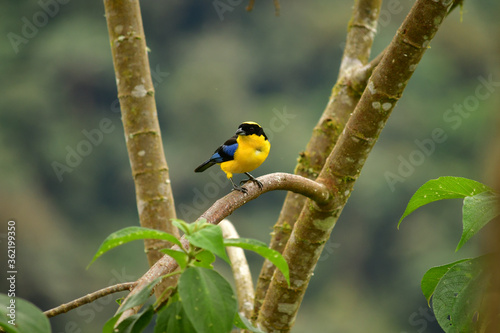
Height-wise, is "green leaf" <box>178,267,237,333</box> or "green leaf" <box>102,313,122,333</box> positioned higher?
"green leaf" <box>178,267,237,333</box>

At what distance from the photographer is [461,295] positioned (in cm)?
112

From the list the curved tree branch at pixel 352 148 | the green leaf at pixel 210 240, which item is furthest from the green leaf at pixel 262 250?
the curved tree branch at pixel 352 148

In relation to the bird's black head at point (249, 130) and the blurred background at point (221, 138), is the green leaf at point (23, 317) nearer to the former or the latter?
the bird's black head at point (249, 130)

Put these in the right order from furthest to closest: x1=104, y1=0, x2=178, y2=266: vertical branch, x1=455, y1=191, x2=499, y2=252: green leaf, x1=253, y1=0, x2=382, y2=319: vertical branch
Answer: x1=253, y1=0, x2=382, y2=319: vertical branch
x1=104, y1=0, x2=178, y2=266: vertical branch
x1=455, y1=191, x2=499, y2=252: green leaf

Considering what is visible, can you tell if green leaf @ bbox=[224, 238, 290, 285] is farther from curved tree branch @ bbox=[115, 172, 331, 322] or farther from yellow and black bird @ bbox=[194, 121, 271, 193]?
yellow and black bird @ bbox=[194, 121, 271, 193]

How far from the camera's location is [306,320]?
1320 cm

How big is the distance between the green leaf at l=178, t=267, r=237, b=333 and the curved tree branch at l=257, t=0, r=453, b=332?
0.91m

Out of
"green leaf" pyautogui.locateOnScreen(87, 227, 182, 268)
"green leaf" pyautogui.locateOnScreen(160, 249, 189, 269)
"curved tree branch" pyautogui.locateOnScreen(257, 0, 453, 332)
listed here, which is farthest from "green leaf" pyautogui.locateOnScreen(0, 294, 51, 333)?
"curved tree branch" pyautogui.locateOnScreen(257, 0, 453, 332)

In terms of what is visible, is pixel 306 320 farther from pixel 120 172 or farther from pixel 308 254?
pixel 308 254

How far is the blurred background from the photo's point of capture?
12.7 metres

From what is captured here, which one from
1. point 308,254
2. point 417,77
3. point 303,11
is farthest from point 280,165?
point 308,254

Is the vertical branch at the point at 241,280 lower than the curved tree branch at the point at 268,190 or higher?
lower

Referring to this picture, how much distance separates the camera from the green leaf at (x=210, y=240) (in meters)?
0.82

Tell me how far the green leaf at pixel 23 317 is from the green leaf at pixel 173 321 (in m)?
0.19
